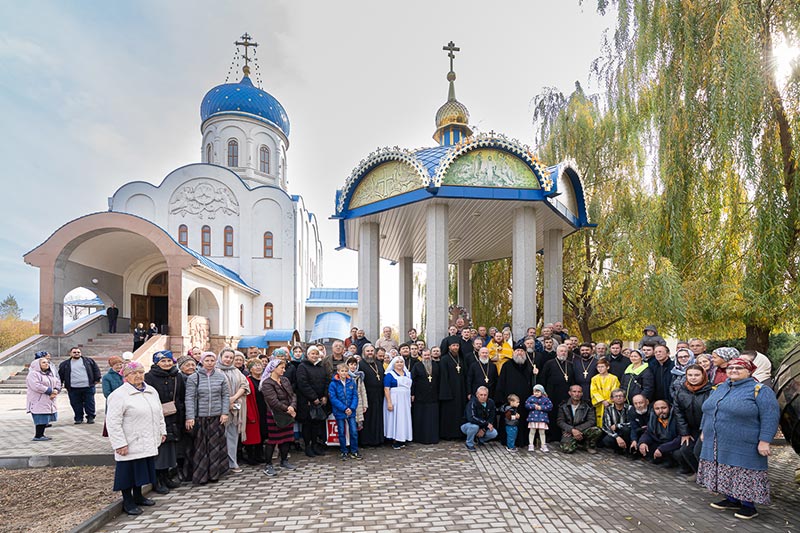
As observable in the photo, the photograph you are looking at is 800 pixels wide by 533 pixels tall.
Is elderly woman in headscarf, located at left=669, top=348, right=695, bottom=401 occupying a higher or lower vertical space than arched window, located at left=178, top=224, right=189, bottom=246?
lower

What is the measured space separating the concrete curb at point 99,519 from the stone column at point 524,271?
760cm

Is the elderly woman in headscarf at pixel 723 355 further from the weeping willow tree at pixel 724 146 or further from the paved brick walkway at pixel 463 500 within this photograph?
the weeping willow tree at pixel 724 146

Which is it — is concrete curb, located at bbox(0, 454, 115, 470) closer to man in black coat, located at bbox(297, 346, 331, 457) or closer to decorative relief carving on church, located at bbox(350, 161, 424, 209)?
man in black coat, located at bbox(297, 346, 331, 457)

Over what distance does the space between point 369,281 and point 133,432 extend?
729 cm

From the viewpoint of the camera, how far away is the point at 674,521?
460cm

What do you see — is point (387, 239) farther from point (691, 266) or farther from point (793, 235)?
point (793, 235)

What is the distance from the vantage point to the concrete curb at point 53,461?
22.1 feet

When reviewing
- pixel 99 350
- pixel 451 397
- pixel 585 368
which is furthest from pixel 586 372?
pixel 99 350

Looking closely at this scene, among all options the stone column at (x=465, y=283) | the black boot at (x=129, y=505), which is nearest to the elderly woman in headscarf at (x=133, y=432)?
the black boot at (x=129, y=505)

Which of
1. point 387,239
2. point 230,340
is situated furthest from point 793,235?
point 230,340

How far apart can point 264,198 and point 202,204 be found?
3.25m

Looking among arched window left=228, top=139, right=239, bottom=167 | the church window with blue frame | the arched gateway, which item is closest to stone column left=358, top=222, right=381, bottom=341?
the arched gateway

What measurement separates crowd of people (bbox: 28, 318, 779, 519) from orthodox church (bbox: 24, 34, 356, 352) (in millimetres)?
9541

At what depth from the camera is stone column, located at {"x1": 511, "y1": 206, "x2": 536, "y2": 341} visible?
10.2 m
